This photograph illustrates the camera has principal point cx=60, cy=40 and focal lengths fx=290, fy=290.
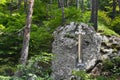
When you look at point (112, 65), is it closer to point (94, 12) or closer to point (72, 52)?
point (72, 52)

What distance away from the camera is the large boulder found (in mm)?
15070

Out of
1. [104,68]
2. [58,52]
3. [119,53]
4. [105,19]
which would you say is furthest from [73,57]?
[105,19]

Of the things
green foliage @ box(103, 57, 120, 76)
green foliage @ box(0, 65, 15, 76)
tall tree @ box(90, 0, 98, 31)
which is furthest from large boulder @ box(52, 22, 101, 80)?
tall tree @ box(90, 0, 98, 31)

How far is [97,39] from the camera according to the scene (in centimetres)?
1580

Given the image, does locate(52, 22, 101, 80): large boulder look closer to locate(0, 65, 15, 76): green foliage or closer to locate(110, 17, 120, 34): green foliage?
locate(0, 65, 15, 76): green foliage

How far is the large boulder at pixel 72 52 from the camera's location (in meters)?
15.1

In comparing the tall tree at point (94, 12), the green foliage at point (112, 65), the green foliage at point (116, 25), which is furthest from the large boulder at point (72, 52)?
the green foliage at point (116, 25)

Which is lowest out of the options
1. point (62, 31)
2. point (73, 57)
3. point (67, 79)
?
point (67, 79)

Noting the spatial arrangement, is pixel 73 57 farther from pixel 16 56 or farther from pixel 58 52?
pixel 16 56

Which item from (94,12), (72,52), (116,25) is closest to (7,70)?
(72,52)

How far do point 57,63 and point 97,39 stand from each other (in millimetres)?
2562

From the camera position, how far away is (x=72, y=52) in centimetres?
1530

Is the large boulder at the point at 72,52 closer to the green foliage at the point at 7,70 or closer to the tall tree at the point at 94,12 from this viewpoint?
the green foliage at the point at 7,70

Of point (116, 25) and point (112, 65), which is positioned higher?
point (116, 25)
